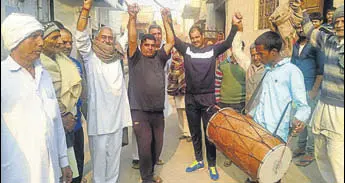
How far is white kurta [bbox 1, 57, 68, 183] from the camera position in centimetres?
178

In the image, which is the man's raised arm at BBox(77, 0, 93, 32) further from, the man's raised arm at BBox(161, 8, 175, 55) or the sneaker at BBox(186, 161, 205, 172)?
the sneaker at BBox(186, 161, 205, 172)

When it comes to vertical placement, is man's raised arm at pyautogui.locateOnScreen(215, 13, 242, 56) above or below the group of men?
above

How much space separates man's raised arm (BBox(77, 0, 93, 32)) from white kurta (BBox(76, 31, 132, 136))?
0.64 feet

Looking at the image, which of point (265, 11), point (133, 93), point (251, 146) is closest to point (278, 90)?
point (251, 146)

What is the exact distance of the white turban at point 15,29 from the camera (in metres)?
1.80

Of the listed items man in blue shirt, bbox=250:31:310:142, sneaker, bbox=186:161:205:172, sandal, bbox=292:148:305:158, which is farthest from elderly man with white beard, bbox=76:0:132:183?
sandal, bbox=292:148:305:158

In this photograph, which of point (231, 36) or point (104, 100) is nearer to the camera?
point (104, 100)

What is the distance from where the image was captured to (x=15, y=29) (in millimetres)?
1804

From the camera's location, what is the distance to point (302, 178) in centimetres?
371

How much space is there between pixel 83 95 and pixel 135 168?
1.55 metres

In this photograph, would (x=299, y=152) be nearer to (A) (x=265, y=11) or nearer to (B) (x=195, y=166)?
(B) (x=195, y=166)

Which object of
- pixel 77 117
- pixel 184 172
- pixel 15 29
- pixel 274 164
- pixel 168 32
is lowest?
pixel 184 172

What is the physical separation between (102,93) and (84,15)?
76 cm

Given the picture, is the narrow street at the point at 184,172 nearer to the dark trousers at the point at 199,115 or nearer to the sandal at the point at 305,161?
the sandal at the point at 305,161
